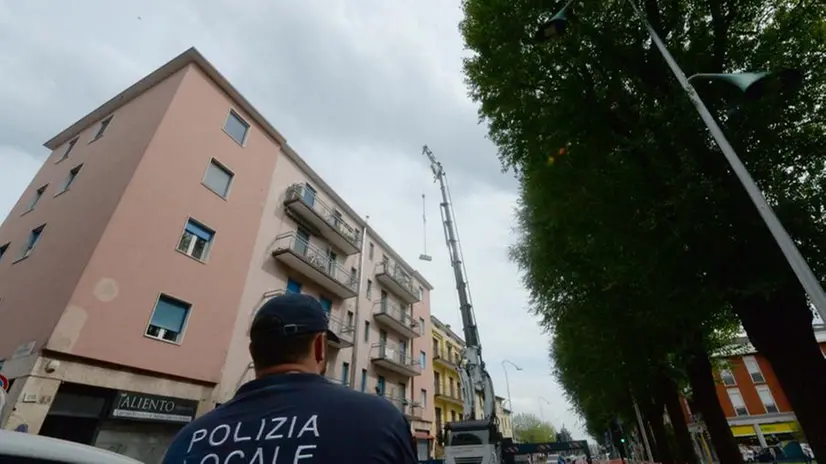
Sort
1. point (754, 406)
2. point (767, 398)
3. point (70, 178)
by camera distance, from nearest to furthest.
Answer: point (70, 178), point (767, 398), point (754, 406)

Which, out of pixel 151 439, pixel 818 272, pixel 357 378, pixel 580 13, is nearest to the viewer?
pixel 818 272

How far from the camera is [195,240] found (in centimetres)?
1266

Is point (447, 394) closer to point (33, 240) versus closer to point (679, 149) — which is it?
point (33, 240)

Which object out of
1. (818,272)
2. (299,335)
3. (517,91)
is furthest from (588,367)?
(299,335)

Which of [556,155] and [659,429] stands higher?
[556,155]

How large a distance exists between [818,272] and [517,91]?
18.8 ft

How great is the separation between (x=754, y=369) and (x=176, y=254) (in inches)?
1901

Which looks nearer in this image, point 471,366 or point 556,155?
point 556,155

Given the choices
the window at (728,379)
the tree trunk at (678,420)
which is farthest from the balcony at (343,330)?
the window at (728,379)

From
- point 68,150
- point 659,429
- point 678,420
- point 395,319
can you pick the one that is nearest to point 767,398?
point 659,429

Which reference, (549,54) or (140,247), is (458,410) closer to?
(140,247)

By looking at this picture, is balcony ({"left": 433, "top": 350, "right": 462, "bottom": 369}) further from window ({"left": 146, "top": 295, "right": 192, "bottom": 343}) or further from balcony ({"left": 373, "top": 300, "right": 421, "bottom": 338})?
window ({"left": 146, "top": 295, "right": 192, "bottom": 343})

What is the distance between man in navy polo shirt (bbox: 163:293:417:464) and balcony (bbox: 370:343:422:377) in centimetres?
2052

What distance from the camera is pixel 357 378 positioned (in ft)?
62.5
